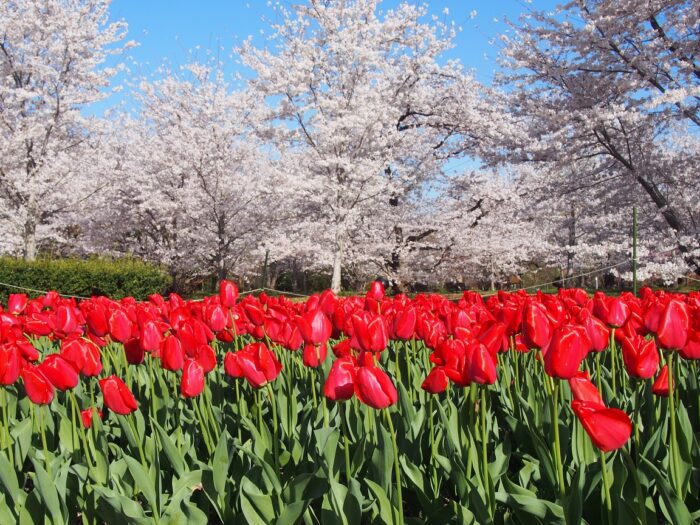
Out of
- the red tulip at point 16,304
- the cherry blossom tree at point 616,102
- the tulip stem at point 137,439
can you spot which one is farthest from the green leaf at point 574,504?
the cherry blossom tree at point 616,102

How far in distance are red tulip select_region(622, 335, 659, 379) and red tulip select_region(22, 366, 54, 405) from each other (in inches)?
62.9

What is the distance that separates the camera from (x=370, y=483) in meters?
1.43

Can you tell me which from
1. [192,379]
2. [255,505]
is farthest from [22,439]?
[255,505]

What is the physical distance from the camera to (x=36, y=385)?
1797 millimetres

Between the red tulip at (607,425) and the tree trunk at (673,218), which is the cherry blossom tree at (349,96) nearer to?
the tree trunk at (673,218)

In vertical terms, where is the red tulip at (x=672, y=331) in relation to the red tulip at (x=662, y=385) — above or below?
above

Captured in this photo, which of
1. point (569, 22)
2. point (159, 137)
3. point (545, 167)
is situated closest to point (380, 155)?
point (545, 167)

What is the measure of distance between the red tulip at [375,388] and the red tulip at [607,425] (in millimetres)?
454

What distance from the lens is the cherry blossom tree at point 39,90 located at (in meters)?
15.4

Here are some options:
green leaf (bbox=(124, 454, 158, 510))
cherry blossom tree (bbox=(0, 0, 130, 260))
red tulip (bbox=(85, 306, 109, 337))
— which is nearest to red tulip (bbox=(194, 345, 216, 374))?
green leaf (bbox=(124, 454, 158, 510))

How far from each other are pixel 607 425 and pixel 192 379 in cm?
119

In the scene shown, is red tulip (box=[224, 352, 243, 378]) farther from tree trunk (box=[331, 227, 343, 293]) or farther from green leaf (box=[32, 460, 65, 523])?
tree trunk (box=[331, 227, 343, 293])

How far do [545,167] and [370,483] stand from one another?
14.3 meters

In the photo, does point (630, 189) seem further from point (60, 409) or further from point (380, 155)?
point (60, 409)
